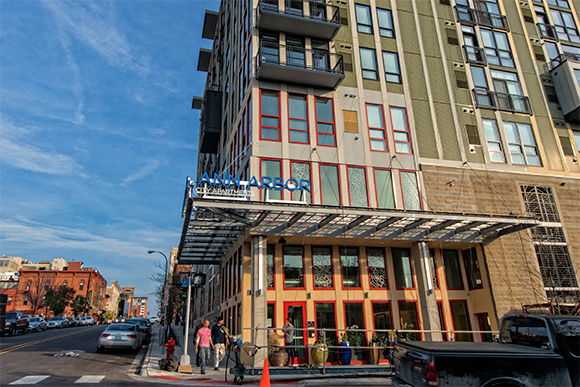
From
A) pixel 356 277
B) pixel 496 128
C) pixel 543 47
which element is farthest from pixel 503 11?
pixel 356 277

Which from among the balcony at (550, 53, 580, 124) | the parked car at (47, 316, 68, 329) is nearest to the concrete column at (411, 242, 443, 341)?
the balcony at (550, 53, 580, 124)

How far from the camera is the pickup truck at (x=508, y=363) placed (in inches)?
248

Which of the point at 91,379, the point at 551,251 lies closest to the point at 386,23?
the point at 551,251

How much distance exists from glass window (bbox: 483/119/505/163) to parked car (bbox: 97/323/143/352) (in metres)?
22.4

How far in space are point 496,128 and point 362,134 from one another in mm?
9516

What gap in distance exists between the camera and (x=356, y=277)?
19.3 m

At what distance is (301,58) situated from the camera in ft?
69.9

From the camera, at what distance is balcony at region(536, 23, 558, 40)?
2849 centimetres

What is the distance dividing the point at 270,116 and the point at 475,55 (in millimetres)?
15813

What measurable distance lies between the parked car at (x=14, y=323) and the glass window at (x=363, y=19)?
33.1 metres

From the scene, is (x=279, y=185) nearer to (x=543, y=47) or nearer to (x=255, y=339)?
(x=255, y=339)

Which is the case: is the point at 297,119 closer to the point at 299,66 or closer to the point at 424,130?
the point at 299,66

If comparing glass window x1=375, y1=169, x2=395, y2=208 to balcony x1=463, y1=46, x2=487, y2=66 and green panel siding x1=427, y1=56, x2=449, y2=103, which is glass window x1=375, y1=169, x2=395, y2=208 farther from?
balcony x1=463, y1=46, x2=487, y2=66

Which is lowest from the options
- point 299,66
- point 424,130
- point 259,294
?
point 259,294
